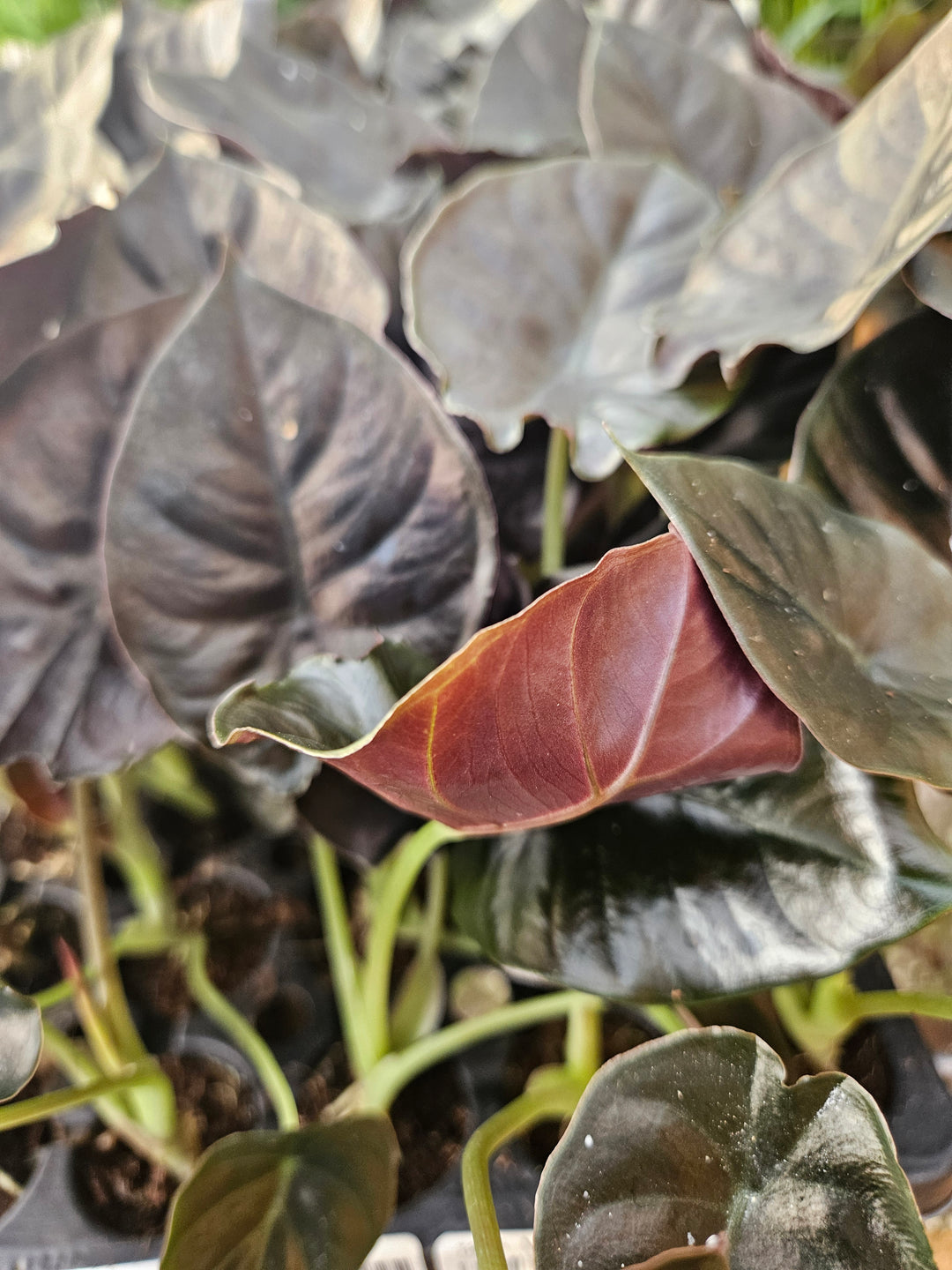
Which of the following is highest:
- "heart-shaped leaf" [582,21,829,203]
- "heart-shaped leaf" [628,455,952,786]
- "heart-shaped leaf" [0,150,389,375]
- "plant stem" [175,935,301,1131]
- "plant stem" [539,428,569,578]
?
"heart-shaped leaf" [0,150,389,375]

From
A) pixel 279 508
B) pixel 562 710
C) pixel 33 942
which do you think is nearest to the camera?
pixel 562 710

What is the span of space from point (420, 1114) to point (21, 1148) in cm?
22

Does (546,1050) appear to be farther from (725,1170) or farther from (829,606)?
(829,606)

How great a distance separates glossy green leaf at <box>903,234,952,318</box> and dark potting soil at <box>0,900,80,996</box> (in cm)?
57

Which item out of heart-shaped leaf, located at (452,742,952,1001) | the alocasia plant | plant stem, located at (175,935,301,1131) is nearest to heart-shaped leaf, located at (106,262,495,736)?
the alocasia plant

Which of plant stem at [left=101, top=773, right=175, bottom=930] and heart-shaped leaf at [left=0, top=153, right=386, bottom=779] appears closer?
heart-shaped leaf at [left=0, top=153, right=386, bottom=779]

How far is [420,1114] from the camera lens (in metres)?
0.46

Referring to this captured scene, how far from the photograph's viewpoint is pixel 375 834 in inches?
15.5

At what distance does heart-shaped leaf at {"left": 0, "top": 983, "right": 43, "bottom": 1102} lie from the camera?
264 mm

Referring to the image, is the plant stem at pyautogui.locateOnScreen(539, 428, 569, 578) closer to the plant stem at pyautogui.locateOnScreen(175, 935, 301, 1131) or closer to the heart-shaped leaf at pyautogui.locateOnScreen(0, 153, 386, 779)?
the heart-shaped leaf at pyautogui.locateOnScreen(0, 153, 386, 779)

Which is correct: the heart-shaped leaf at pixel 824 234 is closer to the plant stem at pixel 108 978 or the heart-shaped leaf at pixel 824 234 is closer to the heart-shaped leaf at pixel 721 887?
the heart-shaped leaf at pixel 721 887

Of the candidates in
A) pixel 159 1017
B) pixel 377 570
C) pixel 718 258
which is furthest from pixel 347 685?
pixel 159 1017

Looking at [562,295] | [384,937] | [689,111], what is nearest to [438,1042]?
[384,937]

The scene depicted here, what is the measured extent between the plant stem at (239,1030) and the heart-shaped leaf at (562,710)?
236 mm
